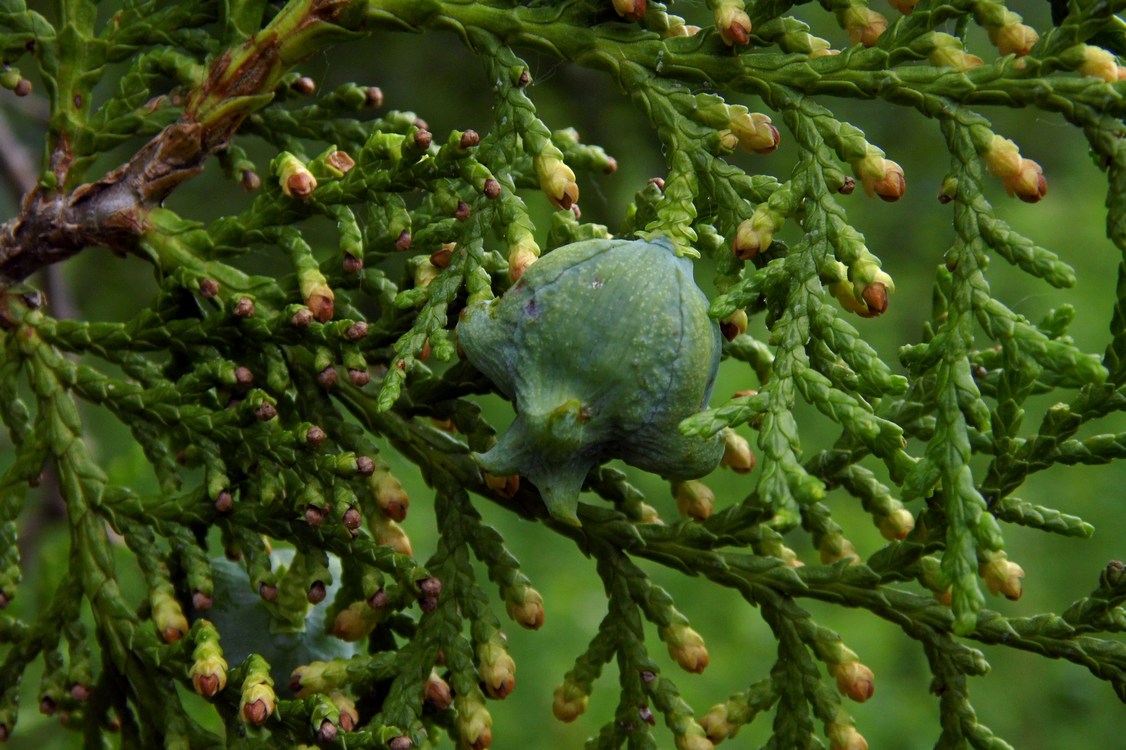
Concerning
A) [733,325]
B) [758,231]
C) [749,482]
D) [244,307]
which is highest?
[758,231]

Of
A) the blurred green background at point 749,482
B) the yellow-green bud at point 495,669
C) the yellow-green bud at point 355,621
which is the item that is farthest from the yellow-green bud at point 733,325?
the blurred green background at point 749,482

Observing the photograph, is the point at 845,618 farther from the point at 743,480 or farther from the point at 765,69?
the point at 765,69

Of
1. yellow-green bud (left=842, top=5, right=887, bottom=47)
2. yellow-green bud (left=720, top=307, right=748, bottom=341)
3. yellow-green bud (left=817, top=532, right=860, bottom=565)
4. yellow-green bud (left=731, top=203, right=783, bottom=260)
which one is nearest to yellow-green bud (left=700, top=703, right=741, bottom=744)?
yellow-green bud (left=817, top=532, right=860, bottom=565)

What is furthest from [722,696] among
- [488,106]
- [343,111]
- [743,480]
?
[488,106]

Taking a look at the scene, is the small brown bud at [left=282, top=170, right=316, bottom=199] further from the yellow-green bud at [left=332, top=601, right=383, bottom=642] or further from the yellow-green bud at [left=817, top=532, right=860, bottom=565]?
the yellow-green bud at [left=817, top=532, right=860, bottom=565]

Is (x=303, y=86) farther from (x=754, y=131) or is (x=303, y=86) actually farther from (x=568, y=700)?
(x=568, y=700)

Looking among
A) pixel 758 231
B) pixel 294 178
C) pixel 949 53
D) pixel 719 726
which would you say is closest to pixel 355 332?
pixel 294 178

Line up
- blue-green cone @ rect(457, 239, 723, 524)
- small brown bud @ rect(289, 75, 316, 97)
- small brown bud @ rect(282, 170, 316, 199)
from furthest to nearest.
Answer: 1. small brown bud @ rect(289, 75, 316, 97)
2. small brown bud @ rect(282, 170, 316, 199)
3. blue-green cone @ rect(457, 239, 723, 524)
